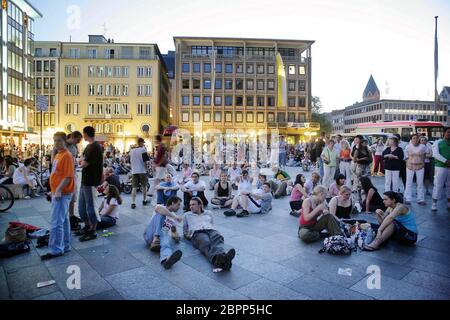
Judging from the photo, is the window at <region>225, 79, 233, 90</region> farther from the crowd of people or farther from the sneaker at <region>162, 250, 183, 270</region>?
the sneaker at <region>162, 250, 183, 270</region>

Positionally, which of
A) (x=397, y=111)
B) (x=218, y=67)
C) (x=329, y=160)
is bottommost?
(x=329, y=160)

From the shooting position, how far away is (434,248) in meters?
5.28

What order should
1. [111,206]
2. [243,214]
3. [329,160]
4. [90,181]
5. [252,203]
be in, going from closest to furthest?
[90,181], [111,206], [243,214], [252,203], [329,160]

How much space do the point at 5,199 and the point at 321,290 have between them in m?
8.02

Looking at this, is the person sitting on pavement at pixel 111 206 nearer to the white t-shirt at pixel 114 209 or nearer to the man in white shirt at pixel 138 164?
the white t-shirt at pixel 114 209

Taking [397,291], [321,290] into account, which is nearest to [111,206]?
[321,290]

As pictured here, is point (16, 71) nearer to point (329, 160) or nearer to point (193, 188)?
point (193, 188)

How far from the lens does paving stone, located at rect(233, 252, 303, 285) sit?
4.09 metres

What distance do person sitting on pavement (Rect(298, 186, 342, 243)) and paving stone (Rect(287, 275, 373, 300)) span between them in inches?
65.2

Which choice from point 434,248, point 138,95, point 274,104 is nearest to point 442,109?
point 274,104

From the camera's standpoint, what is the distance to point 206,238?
509cm

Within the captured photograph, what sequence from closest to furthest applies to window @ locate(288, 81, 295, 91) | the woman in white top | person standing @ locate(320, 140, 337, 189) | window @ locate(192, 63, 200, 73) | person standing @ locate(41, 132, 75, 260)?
person standing @ locate(41, 132, 75, 260), the woman in white top, person standing @ locate(320, 140, 337, 189), window @ locate(192, 63, 200, 73), window @ locate(288, 81, 295, 91)

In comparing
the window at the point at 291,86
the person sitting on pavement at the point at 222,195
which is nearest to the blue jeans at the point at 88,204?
the person sitting on pavement at the point at 222,195

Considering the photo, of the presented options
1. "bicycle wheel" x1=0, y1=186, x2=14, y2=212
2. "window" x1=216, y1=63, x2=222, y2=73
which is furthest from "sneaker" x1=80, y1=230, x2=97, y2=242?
"window" x1=216, y1=63, x2=222, y2=73
